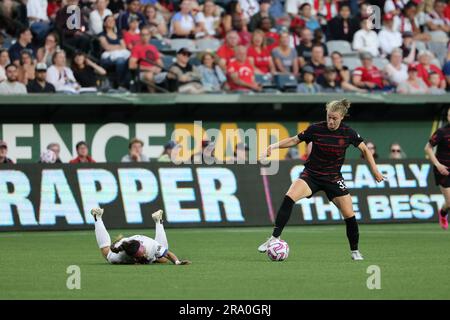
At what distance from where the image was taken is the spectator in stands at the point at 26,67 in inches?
961

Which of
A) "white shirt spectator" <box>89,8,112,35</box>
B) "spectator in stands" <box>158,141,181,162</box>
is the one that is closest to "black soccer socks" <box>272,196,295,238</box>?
"spectator in stands" <box>158,141,181,162</box>

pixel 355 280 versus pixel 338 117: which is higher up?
pixel 338 117

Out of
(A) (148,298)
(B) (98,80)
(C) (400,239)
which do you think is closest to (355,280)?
(A) (148,298)

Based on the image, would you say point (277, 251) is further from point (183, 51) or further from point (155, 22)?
point (155, 22)

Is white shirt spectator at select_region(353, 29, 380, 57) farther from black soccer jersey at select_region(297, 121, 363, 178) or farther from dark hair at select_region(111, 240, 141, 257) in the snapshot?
dark hair at select_region(111, 240, 141, 257)

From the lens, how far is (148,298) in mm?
11047

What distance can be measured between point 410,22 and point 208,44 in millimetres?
5814

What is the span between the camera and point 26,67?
24500mm

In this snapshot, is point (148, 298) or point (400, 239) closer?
point (148, 298)

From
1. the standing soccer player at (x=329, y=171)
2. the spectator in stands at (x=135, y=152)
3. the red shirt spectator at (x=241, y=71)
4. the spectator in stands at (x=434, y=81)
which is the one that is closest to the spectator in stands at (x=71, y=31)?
the spectator in stands at (x=135, y=152)

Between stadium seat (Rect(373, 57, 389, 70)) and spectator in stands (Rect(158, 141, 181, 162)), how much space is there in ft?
19.8

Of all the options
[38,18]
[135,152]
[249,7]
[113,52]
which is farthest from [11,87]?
[249,7]

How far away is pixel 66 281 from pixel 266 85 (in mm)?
14185

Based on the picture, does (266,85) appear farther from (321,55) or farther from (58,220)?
(58,220)
